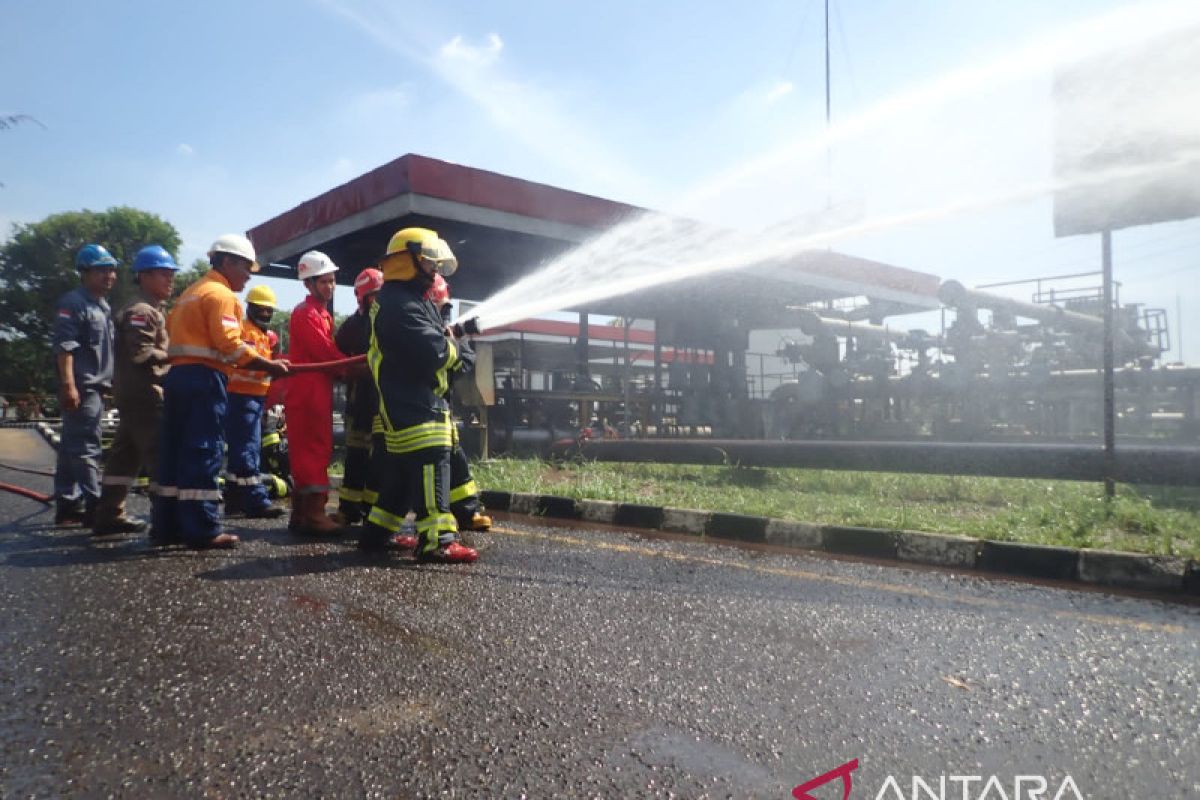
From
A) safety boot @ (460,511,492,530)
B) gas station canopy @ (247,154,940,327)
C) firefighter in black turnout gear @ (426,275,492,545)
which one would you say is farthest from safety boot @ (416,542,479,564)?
gas station canopy @ (247,154,940,327)

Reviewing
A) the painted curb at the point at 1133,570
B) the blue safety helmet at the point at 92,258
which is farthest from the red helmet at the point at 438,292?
the painted curb at the point at 1133,570

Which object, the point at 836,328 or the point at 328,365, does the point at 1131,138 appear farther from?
the point at 836,328

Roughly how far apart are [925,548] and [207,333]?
182 inches

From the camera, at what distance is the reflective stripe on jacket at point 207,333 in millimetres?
4633

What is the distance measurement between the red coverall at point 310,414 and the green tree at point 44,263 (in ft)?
111

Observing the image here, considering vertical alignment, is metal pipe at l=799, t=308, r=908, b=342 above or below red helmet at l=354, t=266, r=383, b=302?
above

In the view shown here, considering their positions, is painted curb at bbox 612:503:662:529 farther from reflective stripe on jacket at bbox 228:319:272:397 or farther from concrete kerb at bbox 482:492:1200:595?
reflective stripe on jacket at bbox 228:319:272:397

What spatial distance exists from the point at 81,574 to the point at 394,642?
219 cm

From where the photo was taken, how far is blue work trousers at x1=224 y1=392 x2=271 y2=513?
19.3ft

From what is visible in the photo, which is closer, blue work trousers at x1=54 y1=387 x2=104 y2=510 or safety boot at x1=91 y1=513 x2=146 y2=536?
safety boot at x1=91 y1=513 x2=146 y2=536

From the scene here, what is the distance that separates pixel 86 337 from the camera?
552cm

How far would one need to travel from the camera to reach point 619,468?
9.24 m

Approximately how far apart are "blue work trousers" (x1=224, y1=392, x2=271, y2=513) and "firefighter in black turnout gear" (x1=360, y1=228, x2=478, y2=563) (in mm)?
1868

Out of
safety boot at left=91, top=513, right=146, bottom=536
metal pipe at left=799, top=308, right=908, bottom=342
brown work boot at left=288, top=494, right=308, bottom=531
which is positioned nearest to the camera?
safety boot at left=91, top=513, right=146, bottom=536
